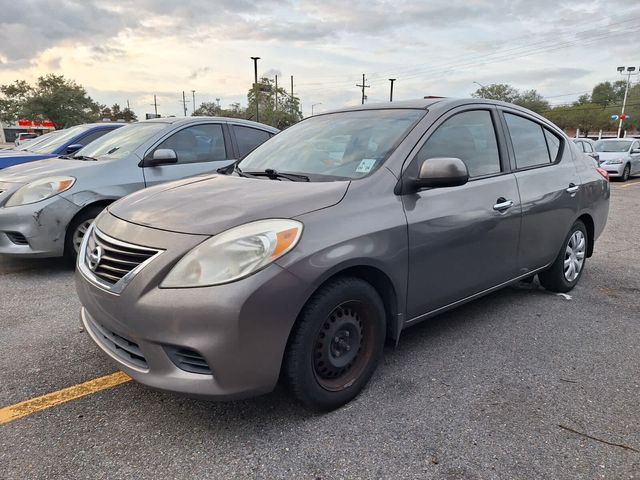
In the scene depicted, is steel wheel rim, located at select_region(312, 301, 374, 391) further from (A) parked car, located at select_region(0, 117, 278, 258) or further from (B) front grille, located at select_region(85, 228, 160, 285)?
(A) parked car, located at select_region(0, 117, 278, 258)

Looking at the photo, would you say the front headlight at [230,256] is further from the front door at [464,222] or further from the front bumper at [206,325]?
the front door at [464,222]

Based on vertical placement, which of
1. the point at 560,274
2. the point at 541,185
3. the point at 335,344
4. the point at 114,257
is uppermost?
the point at 541,185

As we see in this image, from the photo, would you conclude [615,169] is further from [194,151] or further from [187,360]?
[187,360]

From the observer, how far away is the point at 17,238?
4457mm

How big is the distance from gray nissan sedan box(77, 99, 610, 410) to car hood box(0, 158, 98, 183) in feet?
7.35

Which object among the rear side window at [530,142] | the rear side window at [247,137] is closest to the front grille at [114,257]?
the rear side window at [530,142]

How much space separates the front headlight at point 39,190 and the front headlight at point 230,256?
312 centimetres

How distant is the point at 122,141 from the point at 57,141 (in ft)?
8.92

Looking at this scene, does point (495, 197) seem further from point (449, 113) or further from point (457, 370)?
point (457, 370)

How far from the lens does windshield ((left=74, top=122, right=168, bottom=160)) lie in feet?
17.0

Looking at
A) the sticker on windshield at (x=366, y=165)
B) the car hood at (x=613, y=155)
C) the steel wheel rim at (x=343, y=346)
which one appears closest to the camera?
the steel wheel rim at (x=343, y=346)

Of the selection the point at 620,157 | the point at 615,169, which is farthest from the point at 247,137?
the point at 620,157

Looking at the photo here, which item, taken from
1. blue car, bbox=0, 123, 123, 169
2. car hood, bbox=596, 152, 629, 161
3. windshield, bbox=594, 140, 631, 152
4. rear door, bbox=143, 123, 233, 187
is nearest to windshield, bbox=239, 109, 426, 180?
rear door, bbox=143, 123, 233, 187

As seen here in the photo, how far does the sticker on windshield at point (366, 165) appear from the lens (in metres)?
2.74
